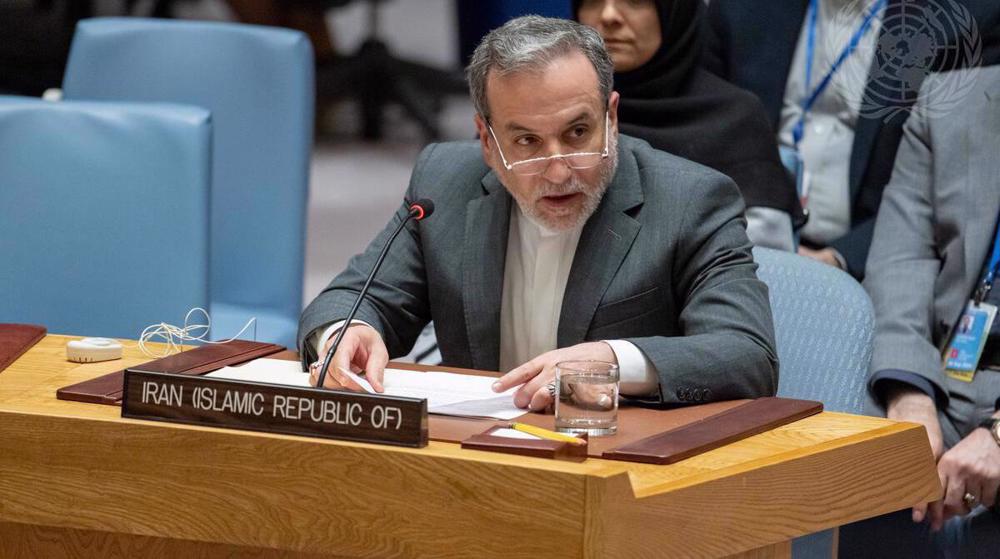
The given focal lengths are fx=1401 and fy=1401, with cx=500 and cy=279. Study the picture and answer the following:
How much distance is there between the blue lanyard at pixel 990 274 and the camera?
288 centimetres

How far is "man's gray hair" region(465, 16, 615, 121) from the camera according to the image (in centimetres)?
234

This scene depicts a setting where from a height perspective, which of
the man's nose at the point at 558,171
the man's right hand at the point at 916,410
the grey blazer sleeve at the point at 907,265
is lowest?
the man's right hand at the point at 916,410

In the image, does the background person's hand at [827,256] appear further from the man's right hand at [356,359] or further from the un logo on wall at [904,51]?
the man's right hand at [356,359]

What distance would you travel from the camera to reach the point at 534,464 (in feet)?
5.37

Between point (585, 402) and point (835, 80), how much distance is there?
1874 mm

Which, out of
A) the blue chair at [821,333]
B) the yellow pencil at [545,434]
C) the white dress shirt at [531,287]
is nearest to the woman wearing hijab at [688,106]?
the blue chair at [821,333]

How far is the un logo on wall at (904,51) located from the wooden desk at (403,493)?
1504 millimetres

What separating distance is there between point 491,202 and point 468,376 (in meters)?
0.45

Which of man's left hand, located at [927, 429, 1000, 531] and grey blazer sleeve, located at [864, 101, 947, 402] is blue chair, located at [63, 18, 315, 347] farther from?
man's left hand, located at [927, 429, 1000, 531]

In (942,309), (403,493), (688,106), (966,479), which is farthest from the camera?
(688,106)

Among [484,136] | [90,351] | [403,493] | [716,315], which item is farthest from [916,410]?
[90,351]

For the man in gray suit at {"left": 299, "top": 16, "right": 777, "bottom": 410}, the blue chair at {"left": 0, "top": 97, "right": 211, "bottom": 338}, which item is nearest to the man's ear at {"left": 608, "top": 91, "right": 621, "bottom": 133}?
the man in gray suit at {"left": 299, "top": 16, "right": 777, "bottom": 410}

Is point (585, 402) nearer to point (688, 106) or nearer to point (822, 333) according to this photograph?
point (822, 333)

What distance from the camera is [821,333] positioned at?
2.49 metres
